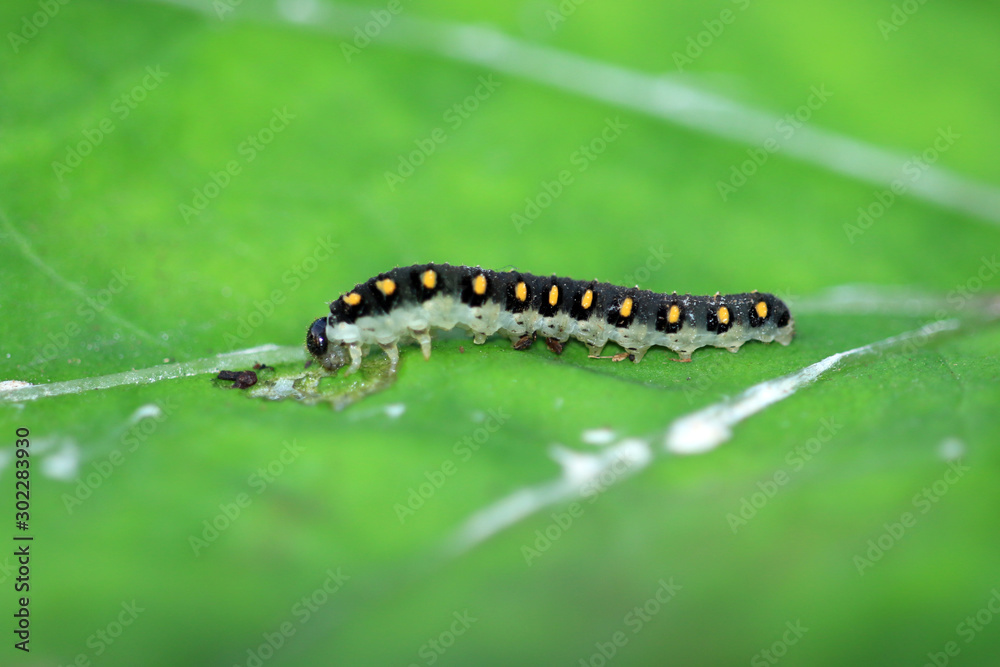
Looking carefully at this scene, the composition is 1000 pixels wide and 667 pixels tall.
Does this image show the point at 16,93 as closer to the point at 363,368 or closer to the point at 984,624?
the point at 363,368

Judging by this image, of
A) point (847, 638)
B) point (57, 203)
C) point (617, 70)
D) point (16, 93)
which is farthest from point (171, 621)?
point (617, 70)

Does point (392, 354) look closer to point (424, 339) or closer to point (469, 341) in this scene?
point (424, 339)

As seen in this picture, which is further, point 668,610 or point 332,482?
point 332,482

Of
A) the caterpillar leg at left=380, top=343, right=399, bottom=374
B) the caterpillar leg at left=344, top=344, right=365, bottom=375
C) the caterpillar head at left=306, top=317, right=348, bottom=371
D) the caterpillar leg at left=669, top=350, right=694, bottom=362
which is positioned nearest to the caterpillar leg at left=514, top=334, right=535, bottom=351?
the caterpillar leg at left=380, top=343, right=399, bottom=374

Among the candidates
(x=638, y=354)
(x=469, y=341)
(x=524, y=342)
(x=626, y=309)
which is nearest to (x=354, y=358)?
(x=469, y=341)

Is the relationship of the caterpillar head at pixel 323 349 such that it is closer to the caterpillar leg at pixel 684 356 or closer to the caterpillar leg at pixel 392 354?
the caterpillar leg at pixel 392 354

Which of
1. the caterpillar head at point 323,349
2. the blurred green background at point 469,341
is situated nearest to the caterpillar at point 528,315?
the caterpillar head at point 323,349
